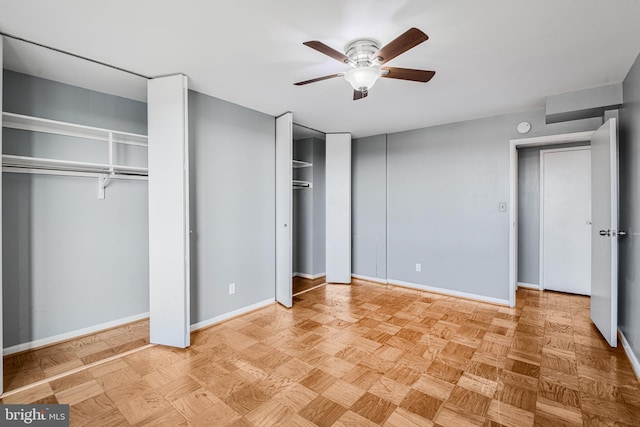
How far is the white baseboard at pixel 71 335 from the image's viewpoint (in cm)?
250

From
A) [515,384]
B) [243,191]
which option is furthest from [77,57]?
[515,384]

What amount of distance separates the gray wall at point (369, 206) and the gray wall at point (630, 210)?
8.67 feet

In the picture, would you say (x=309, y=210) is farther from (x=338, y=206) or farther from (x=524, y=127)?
(x=524, y=127)

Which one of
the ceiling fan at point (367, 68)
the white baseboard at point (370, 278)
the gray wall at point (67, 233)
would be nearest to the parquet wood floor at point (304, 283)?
the white baseboard at point (370, 278)

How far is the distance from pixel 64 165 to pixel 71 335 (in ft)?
5.12

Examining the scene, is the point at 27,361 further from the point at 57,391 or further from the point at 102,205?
the point at 102,205

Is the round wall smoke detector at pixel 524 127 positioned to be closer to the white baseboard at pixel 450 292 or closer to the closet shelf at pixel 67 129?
the white baseboard at pixel 450 292

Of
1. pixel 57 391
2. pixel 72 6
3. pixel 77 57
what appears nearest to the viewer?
pixel 72 6

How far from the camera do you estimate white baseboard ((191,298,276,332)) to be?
305 centimetres

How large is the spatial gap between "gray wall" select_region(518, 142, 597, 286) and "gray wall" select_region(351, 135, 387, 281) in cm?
199

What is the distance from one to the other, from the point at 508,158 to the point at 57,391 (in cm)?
482

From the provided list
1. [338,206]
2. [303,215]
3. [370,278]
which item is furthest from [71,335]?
[370,278]

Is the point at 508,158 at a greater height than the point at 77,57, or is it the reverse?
the point at 77,57

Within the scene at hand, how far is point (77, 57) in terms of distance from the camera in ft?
7.44
